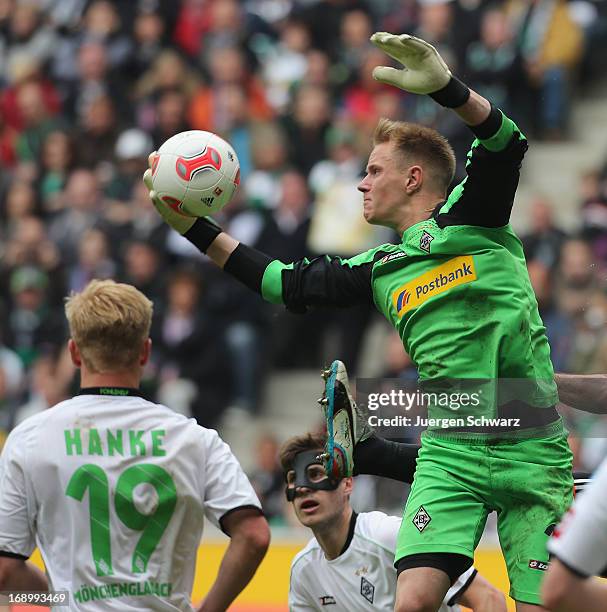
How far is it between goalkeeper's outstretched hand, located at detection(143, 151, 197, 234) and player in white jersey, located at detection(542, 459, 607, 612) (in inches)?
A: 113

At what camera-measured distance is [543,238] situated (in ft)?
37.8

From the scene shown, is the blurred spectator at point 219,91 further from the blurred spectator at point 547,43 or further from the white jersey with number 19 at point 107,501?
the white jersey with number 19 at point 107,501

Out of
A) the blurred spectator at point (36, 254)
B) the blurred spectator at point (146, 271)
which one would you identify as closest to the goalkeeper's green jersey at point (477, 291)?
the blurred spectator at point (146, 271)

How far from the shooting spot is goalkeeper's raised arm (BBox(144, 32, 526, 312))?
5098mm

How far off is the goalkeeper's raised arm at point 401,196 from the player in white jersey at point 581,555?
206 centimetres

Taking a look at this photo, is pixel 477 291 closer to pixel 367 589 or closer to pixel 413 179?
pixel 413 179

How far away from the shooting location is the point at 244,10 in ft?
49.2

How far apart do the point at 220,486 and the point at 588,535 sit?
1991 millimetres

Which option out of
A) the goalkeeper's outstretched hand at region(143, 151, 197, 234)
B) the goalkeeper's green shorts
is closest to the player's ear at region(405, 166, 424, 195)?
the goalkeeper's outstretched hand at region(143, 151, 197, 234)

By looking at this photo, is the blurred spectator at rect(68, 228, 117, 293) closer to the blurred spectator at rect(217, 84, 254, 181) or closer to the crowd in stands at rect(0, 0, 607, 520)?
the crowd in stands at rect(0, 0, 607, 520)

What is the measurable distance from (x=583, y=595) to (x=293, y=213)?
8993 mm

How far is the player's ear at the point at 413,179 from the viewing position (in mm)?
5660

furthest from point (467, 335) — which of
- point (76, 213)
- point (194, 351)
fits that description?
point (76, 213)

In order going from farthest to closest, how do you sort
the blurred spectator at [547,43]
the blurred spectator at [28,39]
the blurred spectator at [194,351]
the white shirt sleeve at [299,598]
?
1. the blurred spectator at [28,39]
2. the blurred spectator at [547,43]
3. the blurred spectator at [194,351]
4. the white shirt sleeve at [299,598]
